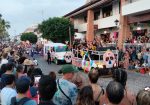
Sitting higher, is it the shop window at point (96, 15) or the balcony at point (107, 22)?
the shop window at point (96, 15)

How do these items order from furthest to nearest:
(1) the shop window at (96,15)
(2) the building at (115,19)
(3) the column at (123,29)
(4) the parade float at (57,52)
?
1. (1) the shop window at (96,15)
2. (4) the parade float at (57,52)
3. (3) the column at (123,29)
4. (2) the building at (115,19)

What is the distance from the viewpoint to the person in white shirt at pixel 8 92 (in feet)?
23.8

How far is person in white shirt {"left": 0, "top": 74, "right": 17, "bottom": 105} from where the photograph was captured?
725 cm

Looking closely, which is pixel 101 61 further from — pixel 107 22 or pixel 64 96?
pixel 64 96

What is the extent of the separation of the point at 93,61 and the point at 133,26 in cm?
1406

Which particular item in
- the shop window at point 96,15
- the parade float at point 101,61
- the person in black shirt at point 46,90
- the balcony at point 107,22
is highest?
the shop window at point 96,15

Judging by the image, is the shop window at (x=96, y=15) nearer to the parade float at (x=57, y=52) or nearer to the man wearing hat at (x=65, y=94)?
the parade float at (x=57, y=52)

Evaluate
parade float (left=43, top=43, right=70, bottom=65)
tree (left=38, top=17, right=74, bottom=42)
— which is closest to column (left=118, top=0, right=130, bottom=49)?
parade float (left=43, top=43, right=70, bottom=65)

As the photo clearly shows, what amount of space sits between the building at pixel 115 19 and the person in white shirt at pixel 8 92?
1047 inches

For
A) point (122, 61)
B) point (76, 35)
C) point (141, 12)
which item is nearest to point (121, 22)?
point (141, 12)

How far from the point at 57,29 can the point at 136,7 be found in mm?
25292

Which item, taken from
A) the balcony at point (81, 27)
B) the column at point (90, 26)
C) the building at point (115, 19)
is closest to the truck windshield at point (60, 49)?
the building at point (115, 19)

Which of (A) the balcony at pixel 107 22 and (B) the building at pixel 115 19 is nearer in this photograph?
(B) the building at pixel 115 19

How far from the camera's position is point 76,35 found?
6266 cm
